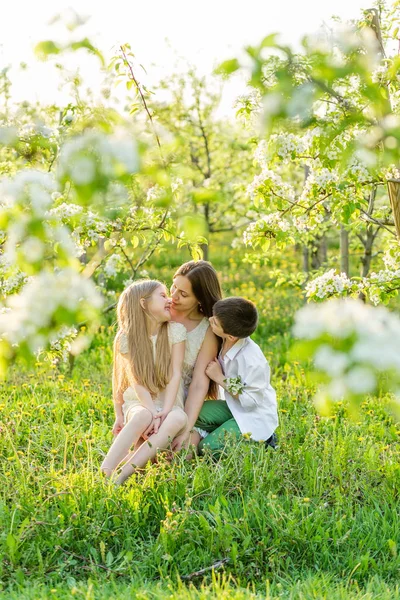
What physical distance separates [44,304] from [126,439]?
2399mm

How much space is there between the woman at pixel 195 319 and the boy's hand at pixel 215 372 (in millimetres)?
37

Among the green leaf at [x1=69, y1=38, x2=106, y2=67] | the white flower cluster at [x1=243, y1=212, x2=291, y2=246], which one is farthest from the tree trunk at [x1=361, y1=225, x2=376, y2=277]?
the green leaf at [x1=69, y1=38, x2=106, y2=67]

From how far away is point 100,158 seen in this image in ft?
5.61

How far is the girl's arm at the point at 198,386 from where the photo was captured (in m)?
4.20

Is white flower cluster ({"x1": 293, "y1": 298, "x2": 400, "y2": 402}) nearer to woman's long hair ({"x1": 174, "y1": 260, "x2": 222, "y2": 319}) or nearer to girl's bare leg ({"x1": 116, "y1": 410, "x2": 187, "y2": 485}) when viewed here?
girl's bare leg ({"x1": 116, "y1": 410, "x2": 187, "y2": 485})

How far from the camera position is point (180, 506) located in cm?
359

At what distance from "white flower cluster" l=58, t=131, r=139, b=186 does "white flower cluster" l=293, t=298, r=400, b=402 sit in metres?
0.56

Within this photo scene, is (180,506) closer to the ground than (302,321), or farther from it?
closer to the ground

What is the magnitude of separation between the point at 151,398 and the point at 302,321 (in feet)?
8.73

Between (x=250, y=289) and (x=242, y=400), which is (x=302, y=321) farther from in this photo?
(x=250, y=289)

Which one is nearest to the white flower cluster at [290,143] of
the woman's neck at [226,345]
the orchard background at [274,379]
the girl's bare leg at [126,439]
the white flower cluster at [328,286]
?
the orchard background at [274,379]

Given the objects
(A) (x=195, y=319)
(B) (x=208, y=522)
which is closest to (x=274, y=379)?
(A) (x=195, y=319)

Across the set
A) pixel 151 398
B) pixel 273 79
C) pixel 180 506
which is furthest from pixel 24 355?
pixel 151 398

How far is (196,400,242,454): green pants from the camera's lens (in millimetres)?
4281
